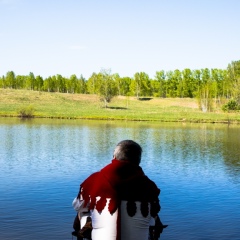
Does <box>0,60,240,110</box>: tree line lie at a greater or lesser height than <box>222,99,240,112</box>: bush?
greater

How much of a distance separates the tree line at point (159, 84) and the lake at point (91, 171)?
71.0 meters

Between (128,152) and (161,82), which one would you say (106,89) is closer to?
(161,82)

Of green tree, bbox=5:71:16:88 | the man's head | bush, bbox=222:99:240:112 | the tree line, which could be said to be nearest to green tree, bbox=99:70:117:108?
the tree line

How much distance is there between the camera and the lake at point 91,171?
13102 millimetres

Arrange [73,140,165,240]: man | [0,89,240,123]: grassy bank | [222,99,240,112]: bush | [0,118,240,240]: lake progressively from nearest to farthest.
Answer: [73,140,165,240]: man, [0,118,240,240]: lake, [0,89,240,123]: grassy bank, [222,99,240,112]: bush

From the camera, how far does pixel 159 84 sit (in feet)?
510

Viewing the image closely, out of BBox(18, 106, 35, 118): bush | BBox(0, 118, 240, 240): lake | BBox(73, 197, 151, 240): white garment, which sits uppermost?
BBox(73, 197, 151, 240): white garment

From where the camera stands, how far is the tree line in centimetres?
11269

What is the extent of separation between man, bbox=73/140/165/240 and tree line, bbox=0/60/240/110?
9815 cm

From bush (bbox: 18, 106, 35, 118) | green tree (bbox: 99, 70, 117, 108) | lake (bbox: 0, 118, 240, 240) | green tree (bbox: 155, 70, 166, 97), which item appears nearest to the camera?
lake (bbox: 0, 118, 240, 240)

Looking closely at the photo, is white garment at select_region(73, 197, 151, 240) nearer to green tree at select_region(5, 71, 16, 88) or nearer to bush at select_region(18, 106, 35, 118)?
bush at select_region(18, 106, 35, 118)

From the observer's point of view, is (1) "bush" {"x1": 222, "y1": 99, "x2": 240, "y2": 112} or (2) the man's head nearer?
(2) the man's head

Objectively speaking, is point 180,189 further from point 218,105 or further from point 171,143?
point 218,105

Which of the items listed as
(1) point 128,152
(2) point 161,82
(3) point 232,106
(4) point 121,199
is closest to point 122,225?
(4) point 121,199
